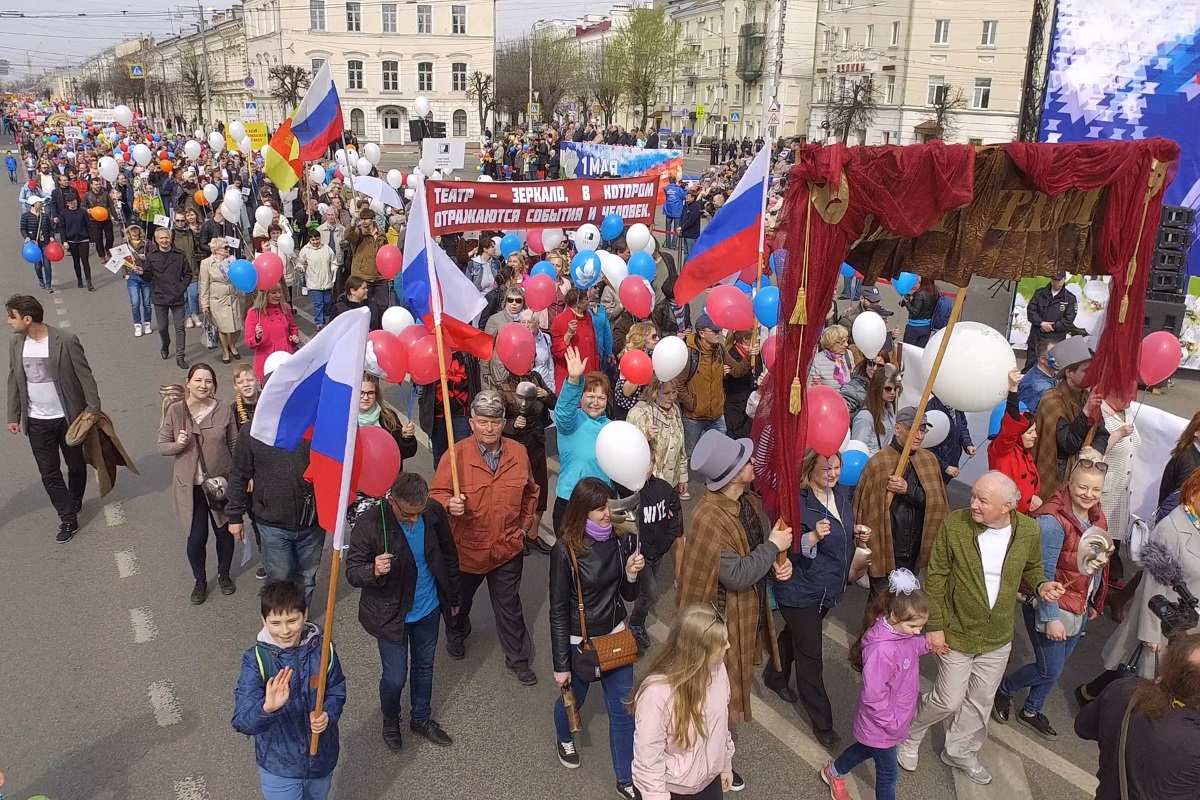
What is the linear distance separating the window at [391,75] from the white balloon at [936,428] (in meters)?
65.9

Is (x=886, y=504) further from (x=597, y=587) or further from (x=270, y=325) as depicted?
(x=270, y=325)

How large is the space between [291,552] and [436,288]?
5.77ft

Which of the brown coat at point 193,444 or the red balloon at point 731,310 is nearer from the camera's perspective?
the brown coat at point 193,444

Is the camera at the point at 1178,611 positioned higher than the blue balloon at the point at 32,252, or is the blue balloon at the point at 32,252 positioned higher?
the blue balloon at the point at 32,252

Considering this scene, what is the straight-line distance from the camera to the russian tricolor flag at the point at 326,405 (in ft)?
11.8

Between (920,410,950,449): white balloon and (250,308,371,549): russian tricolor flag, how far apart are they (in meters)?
3.32

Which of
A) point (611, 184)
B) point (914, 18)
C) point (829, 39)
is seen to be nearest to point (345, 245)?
point (611, 184)

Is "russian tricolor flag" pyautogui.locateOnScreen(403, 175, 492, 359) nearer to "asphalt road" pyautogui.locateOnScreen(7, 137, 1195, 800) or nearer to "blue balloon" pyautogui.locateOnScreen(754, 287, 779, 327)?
"asphalt road" pyautogui.locateOnScreen(7, 137, 1195, 800)

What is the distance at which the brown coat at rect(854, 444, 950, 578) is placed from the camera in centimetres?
452

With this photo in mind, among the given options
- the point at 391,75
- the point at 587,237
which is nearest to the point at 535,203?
the point at 587,237

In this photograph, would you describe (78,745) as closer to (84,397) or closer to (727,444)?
(84,397)

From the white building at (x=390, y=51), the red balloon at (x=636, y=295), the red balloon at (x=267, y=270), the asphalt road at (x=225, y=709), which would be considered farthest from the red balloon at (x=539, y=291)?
the white building at (x=390, y=51)

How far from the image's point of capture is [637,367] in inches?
225

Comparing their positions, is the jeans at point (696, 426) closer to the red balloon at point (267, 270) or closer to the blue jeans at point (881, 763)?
the blue jeans at point (881, 763)
